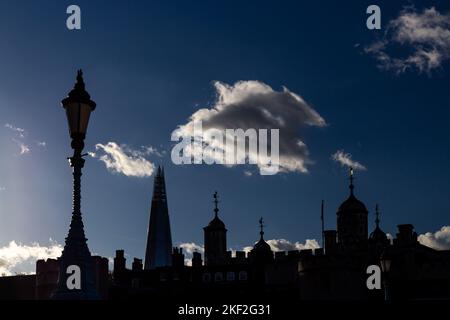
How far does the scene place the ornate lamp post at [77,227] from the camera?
12031 millimetres

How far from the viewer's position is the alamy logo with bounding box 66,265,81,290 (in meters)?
11.8

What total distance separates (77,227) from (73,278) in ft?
2.91

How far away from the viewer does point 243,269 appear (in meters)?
104

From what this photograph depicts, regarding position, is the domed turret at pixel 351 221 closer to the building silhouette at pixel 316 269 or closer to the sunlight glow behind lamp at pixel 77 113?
the building silhouette at pixel 316 269

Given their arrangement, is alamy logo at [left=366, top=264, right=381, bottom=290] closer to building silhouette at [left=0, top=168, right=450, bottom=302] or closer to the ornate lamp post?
building silhouette at [left=0, top=168, right=450, bottom=302]

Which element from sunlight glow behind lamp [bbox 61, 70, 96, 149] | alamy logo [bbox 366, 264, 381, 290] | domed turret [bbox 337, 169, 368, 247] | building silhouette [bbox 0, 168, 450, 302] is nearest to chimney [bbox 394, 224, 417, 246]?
building silhouette [bbox 0, 168, 450, 302]

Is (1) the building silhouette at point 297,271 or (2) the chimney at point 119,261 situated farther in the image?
(2) the chimney at point 119,261

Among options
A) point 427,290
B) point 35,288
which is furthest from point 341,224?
point 35,288

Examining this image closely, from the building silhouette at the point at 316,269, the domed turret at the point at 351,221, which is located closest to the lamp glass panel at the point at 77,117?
the building silhouette at the point at 316,269

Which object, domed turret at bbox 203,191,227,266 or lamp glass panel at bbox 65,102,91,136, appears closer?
lamp glass panel at bbox 65,102,91,136

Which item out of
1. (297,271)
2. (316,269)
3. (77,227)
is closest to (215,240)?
(297,271)
